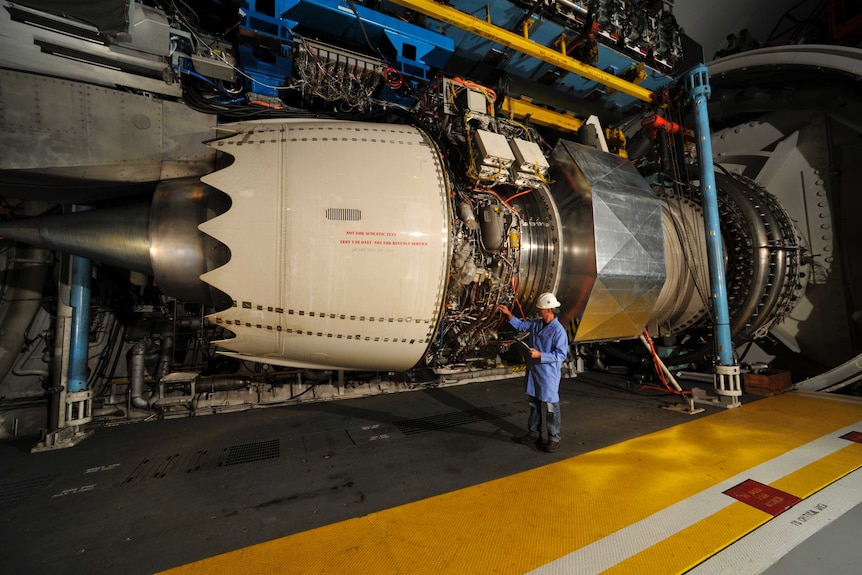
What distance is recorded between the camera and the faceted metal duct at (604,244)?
383 centimetres

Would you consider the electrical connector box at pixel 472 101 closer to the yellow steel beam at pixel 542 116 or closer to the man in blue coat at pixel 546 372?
the man in blue coat at pixel 546 372

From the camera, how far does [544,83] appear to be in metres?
6.17

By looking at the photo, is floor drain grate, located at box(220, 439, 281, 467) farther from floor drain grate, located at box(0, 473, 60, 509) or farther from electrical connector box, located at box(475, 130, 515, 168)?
electrical connector box, located at box(475, 130, 515, 168)

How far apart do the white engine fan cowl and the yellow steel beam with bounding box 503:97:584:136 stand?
3.86m

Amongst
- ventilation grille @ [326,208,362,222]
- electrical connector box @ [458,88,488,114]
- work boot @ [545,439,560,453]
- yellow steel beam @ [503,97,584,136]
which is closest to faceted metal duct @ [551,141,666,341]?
electrical connector box @ [458,88,488,114]

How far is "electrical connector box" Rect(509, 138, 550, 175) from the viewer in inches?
144

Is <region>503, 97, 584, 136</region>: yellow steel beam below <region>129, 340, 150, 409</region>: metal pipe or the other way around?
the other way around

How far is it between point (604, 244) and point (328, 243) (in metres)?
2.91

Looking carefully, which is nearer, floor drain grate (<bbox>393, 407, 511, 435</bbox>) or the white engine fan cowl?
the white engine fan cowl

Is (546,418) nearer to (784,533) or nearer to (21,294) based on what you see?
(784,533)

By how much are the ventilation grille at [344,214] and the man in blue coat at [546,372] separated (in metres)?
1.99

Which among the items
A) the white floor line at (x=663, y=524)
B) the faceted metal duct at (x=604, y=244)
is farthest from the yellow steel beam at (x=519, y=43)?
the white floor line at (x=663, y=524)

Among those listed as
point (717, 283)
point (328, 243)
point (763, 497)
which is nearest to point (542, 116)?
point (717, 283)

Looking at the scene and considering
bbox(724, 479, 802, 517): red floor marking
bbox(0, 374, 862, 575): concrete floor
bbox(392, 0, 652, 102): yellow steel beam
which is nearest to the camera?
bbox(0, 374, 862, 575): concrete floor
